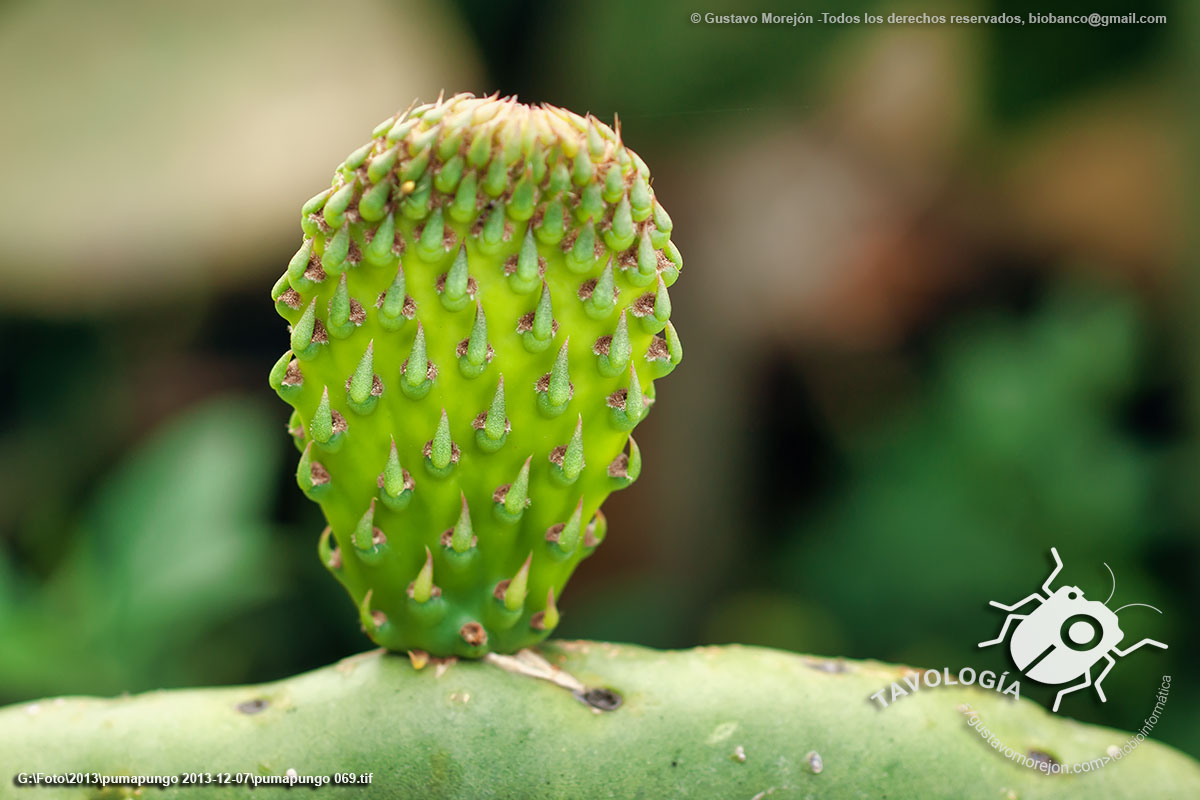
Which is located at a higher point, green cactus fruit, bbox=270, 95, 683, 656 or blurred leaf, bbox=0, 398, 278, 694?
green cactus fruit, bbox=270, 95, 683, 656

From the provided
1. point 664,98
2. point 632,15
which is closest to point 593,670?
point 664,98

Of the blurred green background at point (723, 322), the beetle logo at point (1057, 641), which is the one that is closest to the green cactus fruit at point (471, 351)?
the beetle logo at point (1057, 641)

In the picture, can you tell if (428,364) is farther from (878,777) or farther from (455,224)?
(878,777)

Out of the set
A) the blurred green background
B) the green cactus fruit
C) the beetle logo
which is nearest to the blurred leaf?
the blurred green background

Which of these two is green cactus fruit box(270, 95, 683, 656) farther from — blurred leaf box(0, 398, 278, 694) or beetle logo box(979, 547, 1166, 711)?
blurred leaf box(0, 398, 278, 694)

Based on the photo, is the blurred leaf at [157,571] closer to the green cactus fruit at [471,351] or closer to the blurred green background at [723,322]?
the blurred green background at [723,322]

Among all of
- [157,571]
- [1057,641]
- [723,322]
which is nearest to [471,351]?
[1057,641]
